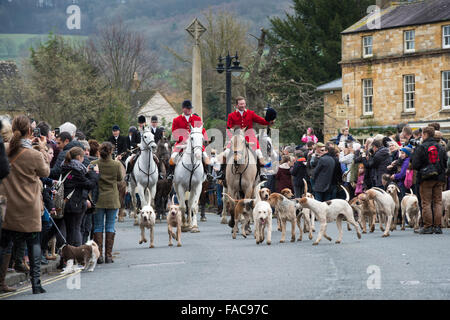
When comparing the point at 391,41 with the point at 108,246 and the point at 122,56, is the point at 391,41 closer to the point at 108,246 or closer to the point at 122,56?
the point at 122,56

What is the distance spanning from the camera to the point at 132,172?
24.0 meters

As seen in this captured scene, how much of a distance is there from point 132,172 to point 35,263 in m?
12.7

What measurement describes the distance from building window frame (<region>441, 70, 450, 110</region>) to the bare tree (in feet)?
97.1

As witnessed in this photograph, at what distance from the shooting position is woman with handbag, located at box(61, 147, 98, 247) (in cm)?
1402

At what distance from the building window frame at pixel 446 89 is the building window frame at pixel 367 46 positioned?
19.7ft

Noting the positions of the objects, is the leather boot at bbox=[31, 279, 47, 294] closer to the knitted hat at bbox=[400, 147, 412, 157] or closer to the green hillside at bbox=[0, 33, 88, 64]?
the knitted hat at bbox=[400, 147, 412, 157]

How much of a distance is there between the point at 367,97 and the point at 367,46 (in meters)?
3.38

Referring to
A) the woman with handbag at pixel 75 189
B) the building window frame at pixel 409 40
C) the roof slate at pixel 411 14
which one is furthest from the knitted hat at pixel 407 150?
the building window frame at pixel 409 40

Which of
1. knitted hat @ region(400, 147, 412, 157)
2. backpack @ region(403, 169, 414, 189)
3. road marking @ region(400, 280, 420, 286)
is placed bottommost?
road marking @ region(400, 280, 420, 286)

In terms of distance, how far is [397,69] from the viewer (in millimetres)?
55500

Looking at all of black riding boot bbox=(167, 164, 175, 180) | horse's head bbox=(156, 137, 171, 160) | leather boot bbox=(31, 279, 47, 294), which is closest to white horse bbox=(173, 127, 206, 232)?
black riding boot bbox=(167, 164, 175, 180)

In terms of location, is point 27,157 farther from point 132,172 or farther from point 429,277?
point 132,172

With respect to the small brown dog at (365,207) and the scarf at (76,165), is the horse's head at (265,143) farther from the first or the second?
the scarf at (76,165)

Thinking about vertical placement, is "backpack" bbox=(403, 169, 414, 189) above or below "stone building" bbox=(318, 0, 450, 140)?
below
